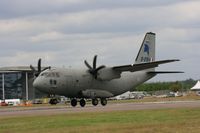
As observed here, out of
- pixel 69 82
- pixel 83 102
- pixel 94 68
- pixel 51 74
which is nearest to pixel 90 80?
pixel 94 68

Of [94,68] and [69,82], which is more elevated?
[94,68]

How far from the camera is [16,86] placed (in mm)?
140500

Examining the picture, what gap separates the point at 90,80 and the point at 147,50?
44.9 feet

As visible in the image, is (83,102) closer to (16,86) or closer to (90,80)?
(90,80)

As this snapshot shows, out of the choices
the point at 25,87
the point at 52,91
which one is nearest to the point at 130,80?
the point at 52,91

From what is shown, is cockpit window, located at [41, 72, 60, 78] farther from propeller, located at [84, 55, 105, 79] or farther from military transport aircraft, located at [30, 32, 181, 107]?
propeller, located at [84, 55, 105, 79]

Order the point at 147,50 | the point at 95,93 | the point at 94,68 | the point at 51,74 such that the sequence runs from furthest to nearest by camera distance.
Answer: the point at 147,50 < the point at 94,68 < the point at 95,93 < the point at 51,74

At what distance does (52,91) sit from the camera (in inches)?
2175

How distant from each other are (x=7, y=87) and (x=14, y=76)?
3644mm

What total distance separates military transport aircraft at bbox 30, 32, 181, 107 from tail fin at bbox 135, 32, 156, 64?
119 inches

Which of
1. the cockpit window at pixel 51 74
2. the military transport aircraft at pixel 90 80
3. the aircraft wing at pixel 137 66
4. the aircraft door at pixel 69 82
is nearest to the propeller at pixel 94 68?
the military transport aircraft at pixel 90 80

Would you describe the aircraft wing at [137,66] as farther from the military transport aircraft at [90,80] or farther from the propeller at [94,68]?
the propeller at [94,68]

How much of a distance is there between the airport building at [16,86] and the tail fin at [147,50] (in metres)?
70.8

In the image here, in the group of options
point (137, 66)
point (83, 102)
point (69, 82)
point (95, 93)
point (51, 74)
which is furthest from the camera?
point (137, 66)
